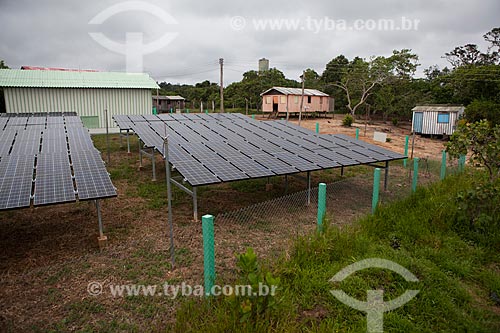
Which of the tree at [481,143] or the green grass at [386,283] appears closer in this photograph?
the green grass at [386,283]

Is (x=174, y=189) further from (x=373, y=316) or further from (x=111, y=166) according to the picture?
(x=373, y=316)

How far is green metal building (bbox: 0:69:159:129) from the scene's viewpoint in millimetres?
21125

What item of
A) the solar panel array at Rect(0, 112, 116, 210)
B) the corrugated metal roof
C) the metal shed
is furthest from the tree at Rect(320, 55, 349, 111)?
the solar panel array at Rect(0, 112, 116, 210)

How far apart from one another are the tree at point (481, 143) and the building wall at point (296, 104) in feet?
89.3

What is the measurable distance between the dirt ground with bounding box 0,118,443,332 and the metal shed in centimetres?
1886

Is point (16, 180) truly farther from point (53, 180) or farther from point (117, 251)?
point (117, 251)

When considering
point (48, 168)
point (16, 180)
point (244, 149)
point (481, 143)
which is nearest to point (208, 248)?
point (16, 180)

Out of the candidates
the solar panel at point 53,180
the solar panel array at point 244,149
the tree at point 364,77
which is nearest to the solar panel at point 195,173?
the solar panel array at point 244,149

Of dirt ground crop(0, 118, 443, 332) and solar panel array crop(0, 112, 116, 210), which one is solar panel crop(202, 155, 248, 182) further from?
solar panel array crop(0, 112, 116, 210)

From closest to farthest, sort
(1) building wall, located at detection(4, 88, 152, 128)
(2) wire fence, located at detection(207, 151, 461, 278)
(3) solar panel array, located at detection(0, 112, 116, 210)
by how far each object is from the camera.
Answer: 1. (3) solar panel array, located at detection(0, 112, 116, 210)
2. (2) wire fence, located at detection(207, 151, 461, 278)
3. (1) building wall, located at detection(4, 88, 152, 128)

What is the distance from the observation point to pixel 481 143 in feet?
25.4

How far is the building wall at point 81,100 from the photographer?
21.1 m

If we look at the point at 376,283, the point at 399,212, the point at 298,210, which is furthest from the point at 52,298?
the point at 399,212

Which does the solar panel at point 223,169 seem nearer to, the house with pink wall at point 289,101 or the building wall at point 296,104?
the house with pink wall at point 289,101
